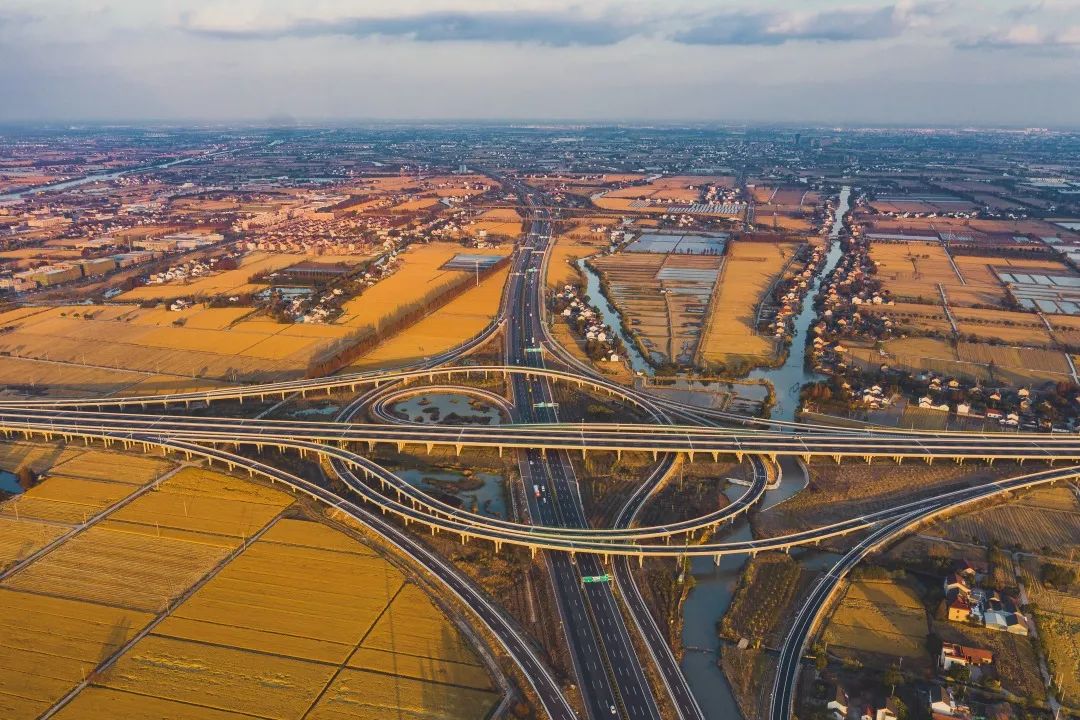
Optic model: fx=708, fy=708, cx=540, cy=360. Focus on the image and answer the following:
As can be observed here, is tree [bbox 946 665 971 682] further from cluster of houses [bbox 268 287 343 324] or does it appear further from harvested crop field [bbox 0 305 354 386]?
cluster of houses [bbox 268 287 343 324]

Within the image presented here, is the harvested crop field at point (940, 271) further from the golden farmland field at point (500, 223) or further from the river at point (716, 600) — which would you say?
the golden farmland field at point (500, 223)

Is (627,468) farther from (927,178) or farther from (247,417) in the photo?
(927,178)

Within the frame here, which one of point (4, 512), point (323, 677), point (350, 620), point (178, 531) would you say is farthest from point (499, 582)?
point (4, 512)

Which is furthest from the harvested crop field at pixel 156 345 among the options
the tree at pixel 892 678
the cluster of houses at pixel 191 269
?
the tree at pixel 892 678

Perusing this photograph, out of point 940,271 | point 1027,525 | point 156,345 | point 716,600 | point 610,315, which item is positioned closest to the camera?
point 716,600

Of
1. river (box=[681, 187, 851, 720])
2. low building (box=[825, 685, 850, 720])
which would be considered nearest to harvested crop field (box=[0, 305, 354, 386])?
river (box=[681, 187, 851, 720])

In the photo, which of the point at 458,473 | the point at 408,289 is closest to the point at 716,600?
the point at 458,473

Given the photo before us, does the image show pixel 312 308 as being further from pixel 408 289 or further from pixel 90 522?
pixel 90 522
